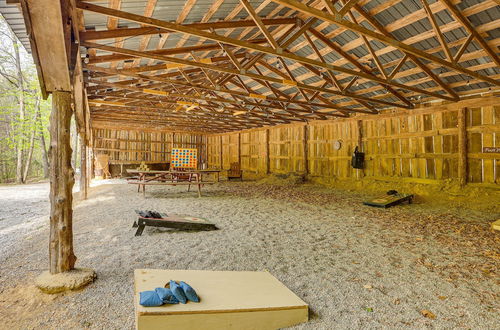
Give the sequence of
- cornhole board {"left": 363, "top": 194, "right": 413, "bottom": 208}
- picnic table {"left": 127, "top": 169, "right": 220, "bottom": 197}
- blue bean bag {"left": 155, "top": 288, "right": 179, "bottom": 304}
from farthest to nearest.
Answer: picnic table {"left": 127, "top": 169, "right": 220, "bottom": 197} < cornhole board {"left": 363, "top": 194, "right": 413, "bottom": 208} < blue bean bag {"left": 155, "top": 288, "right": 179, "bottom": 304}

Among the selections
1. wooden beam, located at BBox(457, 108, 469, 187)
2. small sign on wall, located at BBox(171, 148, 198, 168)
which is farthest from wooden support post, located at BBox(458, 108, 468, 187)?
small sign on wall, located at BBox(171, 148, 198, 168)

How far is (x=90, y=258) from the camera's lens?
12.3 feet

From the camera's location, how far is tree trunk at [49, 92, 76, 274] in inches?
119

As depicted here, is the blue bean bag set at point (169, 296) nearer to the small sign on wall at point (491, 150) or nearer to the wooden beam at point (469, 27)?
the wooden beam at point (469, 27)

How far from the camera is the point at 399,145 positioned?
10812 mm

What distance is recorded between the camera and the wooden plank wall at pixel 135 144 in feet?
61.2

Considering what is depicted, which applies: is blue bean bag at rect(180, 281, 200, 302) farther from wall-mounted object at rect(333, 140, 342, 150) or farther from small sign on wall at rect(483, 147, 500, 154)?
wall-mounted object at rect(333, 140, 342, 150)

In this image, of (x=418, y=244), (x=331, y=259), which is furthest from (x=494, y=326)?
(x=418, y=244)

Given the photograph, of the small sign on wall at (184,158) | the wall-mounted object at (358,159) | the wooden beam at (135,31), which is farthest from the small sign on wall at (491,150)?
the small sign on wall at (184,158)

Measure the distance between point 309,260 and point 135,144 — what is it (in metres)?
18.8

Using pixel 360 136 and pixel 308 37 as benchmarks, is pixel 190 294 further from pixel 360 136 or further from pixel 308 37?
pixel 360 136

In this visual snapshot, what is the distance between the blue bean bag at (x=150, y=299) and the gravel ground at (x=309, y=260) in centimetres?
37

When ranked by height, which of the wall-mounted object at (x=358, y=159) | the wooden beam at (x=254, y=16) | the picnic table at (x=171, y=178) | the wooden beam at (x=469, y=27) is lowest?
the picnic table at (x=171, y=178)

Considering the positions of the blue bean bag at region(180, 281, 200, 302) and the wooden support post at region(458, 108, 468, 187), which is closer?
the blue bean bag at region(180, 281, 200, 302)
